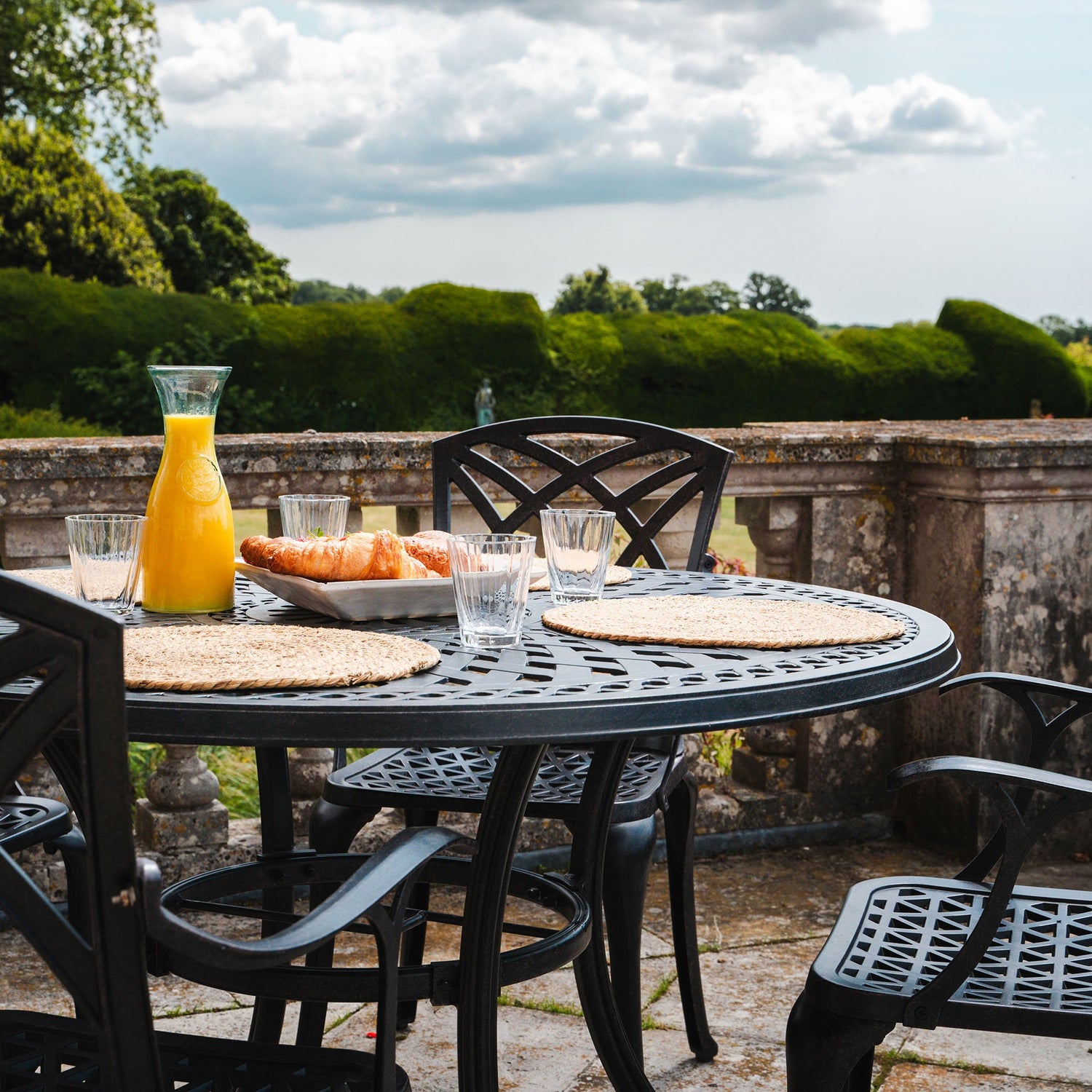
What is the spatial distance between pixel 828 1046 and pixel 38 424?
8.14 metres

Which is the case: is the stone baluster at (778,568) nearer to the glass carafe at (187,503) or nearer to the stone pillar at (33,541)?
the stone pillar at (33,541)

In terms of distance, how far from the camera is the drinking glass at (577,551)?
1.97 metres

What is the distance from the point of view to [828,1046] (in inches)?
61.2

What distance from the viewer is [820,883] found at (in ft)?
11.0

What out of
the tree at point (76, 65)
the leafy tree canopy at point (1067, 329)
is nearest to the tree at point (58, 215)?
the tree at point (76, 65)

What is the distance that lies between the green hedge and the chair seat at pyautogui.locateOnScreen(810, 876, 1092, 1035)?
9969 mm

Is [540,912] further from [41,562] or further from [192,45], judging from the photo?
[192,45]

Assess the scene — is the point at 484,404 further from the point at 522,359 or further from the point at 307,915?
the point at 307,915

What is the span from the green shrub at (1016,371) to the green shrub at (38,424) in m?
9.03

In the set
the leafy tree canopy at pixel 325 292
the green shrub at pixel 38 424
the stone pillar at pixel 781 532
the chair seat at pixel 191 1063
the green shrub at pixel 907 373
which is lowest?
the chair seat at pixel 191 1063

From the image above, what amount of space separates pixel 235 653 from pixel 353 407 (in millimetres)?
10287

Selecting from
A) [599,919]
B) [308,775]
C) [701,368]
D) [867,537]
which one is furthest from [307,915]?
[701,368]

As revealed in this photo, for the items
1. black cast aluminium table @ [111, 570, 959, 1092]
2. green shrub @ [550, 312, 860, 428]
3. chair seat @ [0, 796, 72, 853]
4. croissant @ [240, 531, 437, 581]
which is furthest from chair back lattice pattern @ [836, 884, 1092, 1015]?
green shrub @ [550, 312, 860, 428]

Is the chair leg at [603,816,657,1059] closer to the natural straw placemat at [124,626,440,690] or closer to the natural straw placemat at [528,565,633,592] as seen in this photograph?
the natural straw placemat at [528,565,633,592]
